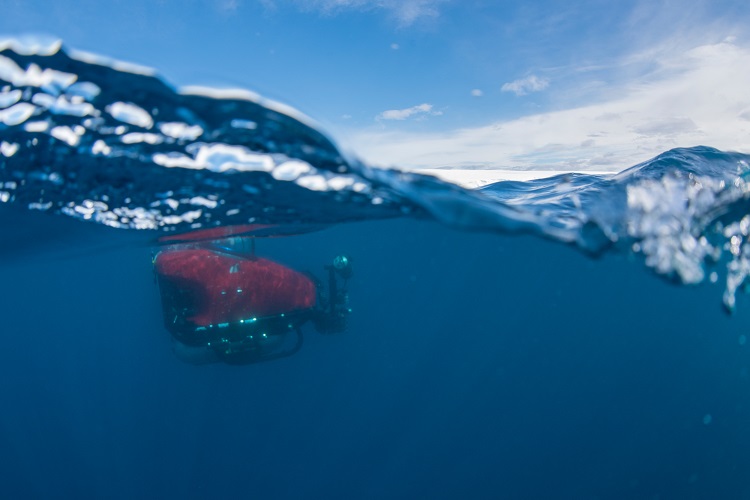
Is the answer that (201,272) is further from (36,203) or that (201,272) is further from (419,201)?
(419,201)

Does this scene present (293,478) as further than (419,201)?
Yes

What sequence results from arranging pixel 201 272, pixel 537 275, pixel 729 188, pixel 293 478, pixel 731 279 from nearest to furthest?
pixel 729 188, pixel 201 272, pixel 731 279, pixel 293 478, pixel 537 275

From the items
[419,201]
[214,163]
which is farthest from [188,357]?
[419,201]

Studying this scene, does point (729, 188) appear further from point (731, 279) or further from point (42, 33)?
point (42, 33)

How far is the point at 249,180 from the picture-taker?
6137 millimetres

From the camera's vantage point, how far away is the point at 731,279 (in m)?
10.2

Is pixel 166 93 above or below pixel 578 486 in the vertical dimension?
above

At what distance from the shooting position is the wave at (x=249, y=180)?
3740mm

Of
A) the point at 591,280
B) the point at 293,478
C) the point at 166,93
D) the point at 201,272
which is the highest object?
the point at 166,93

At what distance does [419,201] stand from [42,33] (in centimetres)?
511

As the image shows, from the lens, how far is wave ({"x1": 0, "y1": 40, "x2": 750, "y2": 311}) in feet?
12.3

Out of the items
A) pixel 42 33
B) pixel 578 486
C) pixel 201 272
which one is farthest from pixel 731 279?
pixel 42 33

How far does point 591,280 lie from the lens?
68.8 feet

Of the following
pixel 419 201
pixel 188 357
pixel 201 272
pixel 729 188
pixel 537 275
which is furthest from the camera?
pixel 537 275
